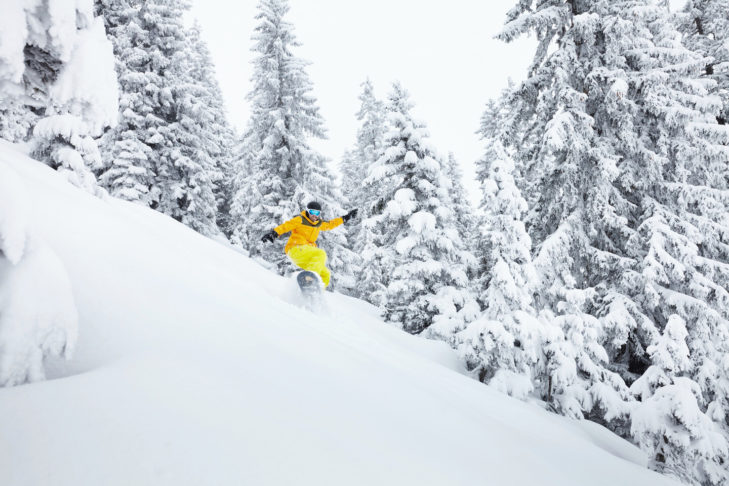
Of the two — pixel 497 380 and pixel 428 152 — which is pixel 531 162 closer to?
pixel 428 152

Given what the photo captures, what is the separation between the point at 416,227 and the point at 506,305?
4.11m

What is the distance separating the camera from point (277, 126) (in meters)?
17.6

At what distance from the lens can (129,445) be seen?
1514 millimetres

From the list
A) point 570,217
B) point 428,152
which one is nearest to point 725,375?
point 570,217

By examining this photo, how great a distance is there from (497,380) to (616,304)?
3.52m

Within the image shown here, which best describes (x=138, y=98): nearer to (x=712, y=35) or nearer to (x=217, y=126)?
(x=217, y=126)

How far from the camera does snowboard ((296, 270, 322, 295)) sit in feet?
23.2

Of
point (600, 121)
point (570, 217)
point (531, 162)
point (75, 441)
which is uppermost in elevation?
point (600, 121)

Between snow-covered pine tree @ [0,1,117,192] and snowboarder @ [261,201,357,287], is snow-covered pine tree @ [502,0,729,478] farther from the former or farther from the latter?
snow-covered pine tree @ [0,1,117,192]

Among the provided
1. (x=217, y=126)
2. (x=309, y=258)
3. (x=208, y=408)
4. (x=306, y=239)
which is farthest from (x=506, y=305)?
(x=217, y=126)

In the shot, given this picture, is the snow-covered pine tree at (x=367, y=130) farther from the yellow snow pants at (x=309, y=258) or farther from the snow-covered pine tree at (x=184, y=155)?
the yellow snow pants at (x=309, y=258)

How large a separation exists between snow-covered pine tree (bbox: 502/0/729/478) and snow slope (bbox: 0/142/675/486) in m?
5.88

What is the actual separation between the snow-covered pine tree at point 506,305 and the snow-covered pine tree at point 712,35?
25.6 ft

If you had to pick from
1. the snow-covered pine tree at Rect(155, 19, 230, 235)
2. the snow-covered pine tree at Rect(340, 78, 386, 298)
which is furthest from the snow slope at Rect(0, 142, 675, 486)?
the snow-covered pine tree at Rect(340, 78, 386, 298)
